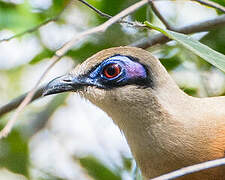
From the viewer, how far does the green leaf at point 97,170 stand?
16.3ft

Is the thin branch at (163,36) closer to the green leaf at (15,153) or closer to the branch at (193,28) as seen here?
the branch at (193,28)

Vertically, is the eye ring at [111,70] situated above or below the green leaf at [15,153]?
above

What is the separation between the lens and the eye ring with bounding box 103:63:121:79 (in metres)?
3.69

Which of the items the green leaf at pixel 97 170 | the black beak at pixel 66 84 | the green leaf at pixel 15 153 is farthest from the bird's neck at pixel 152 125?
the green leaf at pixel 15 153

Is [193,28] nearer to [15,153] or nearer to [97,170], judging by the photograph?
[97,170]

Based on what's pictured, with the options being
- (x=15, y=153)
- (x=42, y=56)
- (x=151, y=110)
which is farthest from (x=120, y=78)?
(x=15, y=153)

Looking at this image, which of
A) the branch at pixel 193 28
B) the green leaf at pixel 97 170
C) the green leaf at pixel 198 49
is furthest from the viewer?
the green leaf at pixel 97 170

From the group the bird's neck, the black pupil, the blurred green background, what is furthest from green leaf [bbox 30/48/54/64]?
the bird's neck

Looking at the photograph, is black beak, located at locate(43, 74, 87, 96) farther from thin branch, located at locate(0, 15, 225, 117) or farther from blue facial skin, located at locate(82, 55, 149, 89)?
thin branch, located at locate(0, 15, 225, 117)

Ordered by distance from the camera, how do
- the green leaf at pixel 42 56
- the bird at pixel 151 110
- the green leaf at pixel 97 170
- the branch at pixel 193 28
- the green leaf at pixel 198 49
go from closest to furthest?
the green leaf at pixel 198 49
the bird at pixel 151 110
the branch at pixel 193 28
the green leaf at pixel 97 170
the green leaf at pixel 42 56

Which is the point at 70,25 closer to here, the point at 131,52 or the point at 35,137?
the point at 35,137

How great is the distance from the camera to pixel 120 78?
3732 mm

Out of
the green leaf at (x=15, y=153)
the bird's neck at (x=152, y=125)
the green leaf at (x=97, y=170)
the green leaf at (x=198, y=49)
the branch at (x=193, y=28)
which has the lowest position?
the green leaf at (x=97, y=170)

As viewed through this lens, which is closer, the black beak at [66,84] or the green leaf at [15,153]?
the black beak at [66,84]
